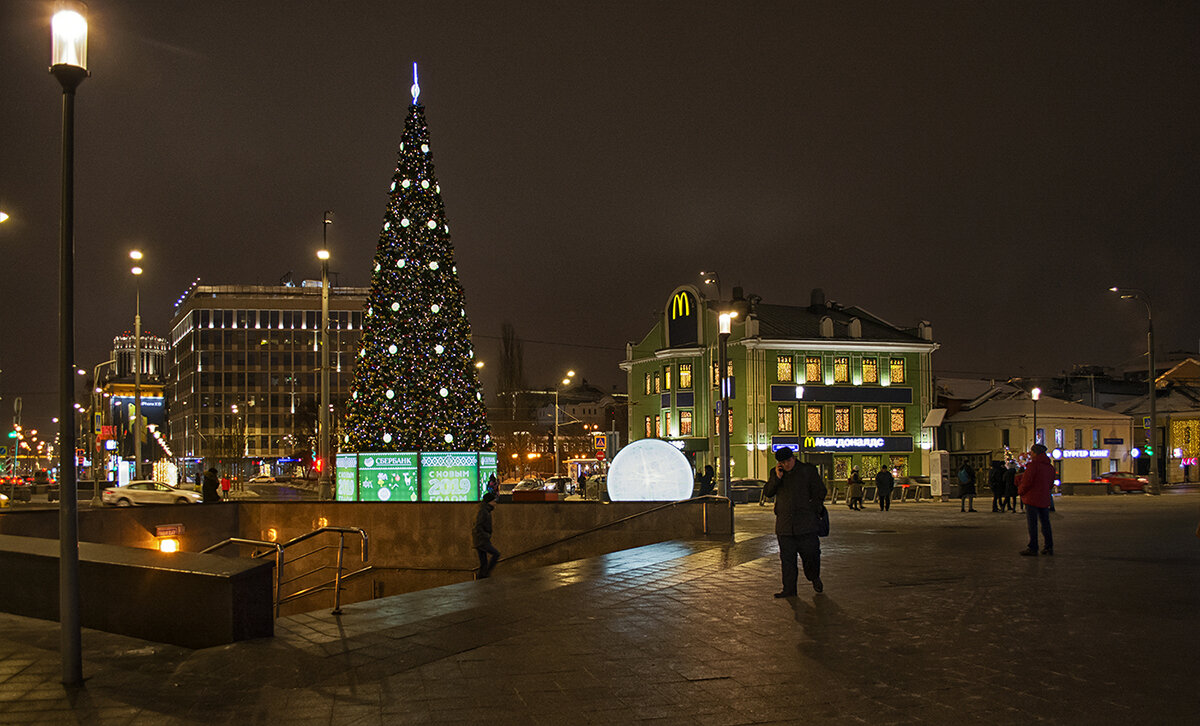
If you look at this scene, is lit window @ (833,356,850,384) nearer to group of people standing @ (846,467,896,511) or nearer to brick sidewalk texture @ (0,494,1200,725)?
group of people standing @ (846,467,896,511)

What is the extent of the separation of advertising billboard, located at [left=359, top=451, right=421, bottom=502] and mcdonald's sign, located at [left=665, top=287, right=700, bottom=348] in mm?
31306

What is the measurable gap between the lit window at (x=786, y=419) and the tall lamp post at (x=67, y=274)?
52.0 metres

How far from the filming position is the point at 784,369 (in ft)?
190

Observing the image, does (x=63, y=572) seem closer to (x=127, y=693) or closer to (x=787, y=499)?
(x=127, y=693)

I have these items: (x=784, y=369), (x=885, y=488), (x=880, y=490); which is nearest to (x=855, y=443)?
(x=784, y=369)

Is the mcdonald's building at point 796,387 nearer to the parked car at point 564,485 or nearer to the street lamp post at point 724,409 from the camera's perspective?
the parked car at point 564,485

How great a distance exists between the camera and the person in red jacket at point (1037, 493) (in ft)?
48.3

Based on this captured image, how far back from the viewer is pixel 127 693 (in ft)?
23.6

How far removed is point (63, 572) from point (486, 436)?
80.1 ft

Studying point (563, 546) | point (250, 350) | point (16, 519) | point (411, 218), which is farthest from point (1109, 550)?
point (250, 350)

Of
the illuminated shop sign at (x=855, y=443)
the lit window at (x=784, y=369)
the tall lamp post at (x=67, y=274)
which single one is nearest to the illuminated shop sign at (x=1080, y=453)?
the illuminated shop sign at (x=855, y=443)

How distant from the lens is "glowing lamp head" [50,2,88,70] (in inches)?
306

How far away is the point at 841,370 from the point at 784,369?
3.80 metres

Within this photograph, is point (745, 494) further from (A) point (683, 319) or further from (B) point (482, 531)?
(B) point (482, 531)
